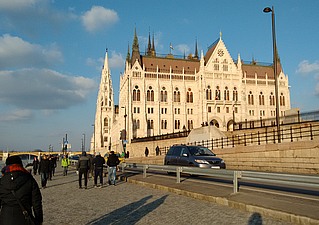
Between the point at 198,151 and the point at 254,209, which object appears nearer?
the point at 254,209

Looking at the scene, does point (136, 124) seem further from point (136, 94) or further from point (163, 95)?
point (163, 95)

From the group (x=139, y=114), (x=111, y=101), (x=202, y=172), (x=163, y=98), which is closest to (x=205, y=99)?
(x=163, y=98)

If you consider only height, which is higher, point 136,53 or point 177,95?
point 136,53

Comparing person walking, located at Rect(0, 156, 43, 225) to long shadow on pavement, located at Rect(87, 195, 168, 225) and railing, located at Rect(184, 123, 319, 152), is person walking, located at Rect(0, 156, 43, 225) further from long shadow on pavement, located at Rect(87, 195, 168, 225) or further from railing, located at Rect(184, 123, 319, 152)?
railing, located at Rect(184, 123, 319, 152)

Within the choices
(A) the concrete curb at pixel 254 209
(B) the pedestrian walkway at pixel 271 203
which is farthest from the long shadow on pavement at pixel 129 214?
(B) the pedestrian walkway at pixel 271 203

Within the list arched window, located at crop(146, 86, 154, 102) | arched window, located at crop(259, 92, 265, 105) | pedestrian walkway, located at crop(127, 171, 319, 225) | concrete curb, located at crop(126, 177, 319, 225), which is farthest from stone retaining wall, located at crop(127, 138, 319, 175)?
arched window, located at crop(259, 92, 265, 105)

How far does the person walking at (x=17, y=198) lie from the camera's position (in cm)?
383

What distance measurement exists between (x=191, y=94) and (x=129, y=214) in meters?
75.6

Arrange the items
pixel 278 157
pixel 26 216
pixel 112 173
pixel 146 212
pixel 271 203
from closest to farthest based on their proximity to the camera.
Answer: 1. pixel 26 216
2. pixel 271 203
3. pixel 146 212
4. pixel 112 173
5. pixel 278 157

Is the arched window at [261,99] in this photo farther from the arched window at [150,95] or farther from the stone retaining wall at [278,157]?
the stone retaining wall at [278,157]

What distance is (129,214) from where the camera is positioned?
786 centimetres

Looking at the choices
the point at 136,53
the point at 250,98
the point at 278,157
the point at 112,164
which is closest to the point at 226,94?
the point at 250,98

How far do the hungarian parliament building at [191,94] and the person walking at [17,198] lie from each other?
2729 inches

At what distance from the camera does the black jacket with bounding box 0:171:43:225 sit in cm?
382
